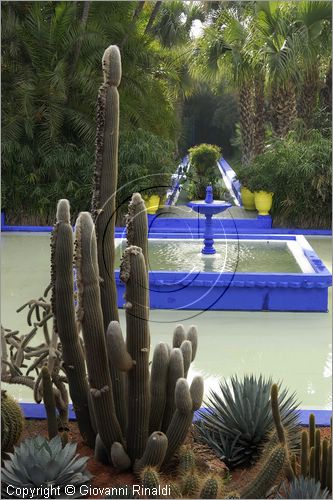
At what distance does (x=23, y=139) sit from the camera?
1423 cm

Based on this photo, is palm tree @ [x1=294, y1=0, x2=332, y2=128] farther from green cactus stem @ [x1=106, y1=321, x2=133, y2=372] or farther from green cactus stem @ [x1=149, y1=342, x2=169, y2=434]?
green cactus stem @ [x1=106, y1=321, x2=133, y2=372]

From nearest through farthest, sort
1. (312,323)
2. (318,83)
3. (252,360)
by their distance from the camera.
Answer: (252,360) < (312,323) < (318,83)

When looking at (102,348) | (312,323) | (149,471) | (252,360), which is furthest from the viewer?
(312,323)

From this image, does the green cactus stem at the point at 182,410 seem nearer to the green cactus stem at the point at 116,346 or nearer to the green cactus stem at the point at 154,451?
the green cactus stem at the point at 154,451

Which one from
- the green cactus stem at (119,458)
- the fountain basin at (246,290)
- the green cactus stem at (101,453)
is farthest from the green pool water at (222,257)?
the green cactus stem at (119,458)

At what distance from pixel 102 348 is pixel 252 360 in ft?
9.81

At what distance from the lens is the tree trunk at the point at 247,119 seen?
18.9 m

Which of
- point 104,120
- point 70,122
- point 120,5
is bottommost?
point 104,120

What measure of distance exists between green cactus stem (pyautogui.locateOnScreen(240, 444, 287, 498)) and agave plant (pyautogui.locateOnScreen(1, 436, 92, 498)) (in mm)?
752

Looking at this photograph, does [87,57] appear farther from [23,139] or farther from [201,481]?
[201,481]

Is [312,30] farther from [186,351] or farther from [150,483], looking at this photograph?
[150,483]

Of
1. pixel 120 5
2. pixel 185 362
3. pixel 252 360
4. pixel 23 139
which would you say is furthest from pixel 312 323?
pixel 120 5

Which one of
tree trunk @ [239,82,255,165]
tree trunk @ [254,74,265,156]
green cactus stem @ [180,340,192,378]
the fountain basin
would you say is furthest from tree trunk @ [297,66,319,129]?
green cactus stem @ [180,340,192,378]

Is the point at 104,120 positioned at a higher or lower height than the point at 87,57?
lower
